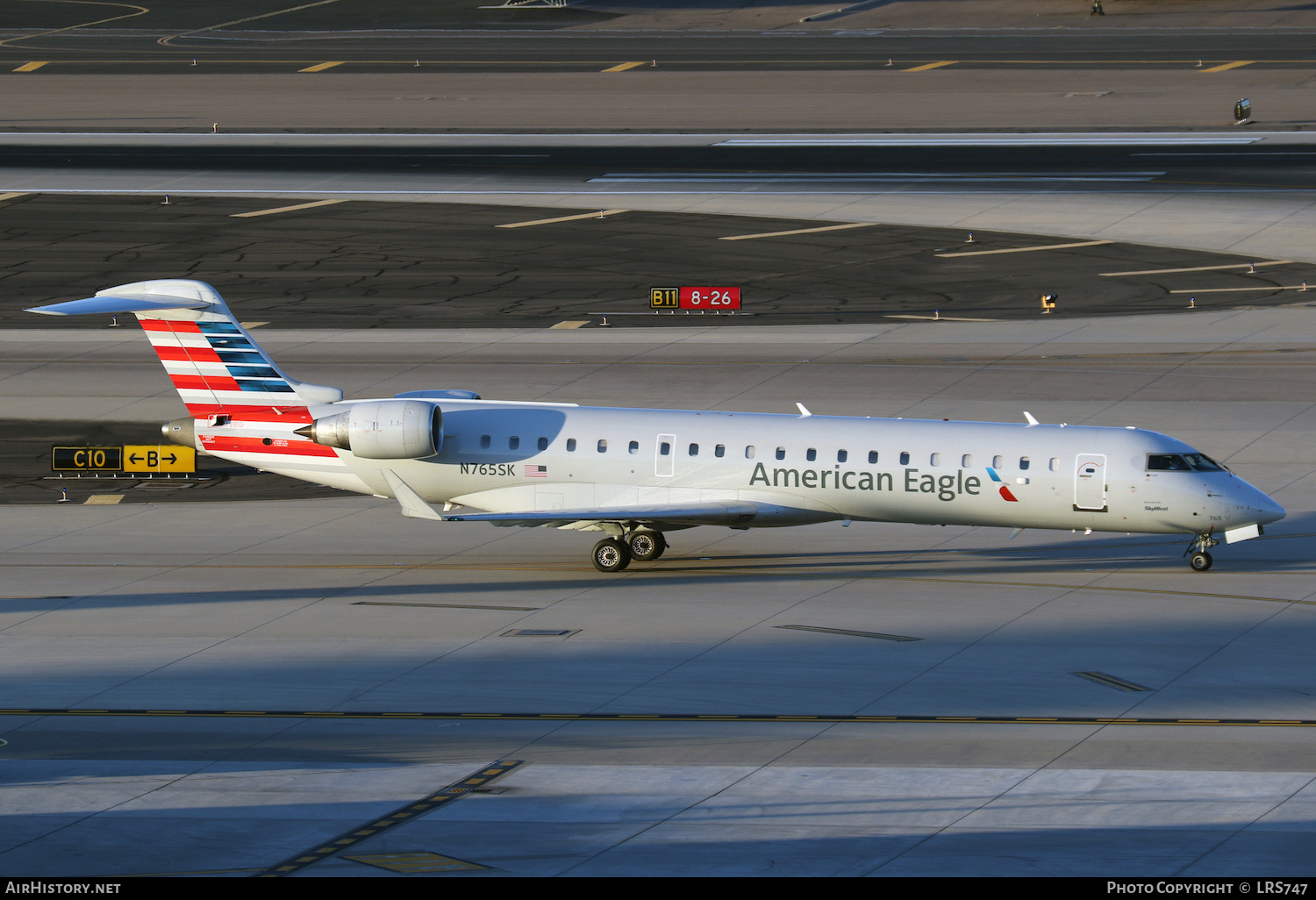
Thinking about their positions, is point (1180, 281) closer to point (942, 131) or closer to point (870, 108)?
point (942, 131)

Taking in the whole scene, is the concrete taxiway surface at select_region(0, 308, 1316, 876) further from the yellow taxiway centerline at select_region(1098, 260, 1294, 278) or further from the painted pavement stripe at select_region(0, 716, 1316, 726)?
the yellow taxiway centerline at select_region(1098, 260, 1294, 278)

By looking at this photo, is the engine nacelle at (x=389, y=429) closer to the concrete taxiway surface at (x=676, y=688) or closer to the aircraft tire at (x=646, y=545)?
the concrete taxiway surface at (x=676, y=688)

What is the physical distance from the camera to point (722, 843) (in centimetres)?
2156

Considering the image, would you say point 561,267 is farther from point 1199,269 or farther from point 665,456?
point 665,456

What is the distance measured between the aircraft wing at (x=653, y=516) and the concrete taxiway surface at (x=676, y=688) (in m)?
1.27

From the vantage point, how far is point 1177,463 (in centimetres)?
3366

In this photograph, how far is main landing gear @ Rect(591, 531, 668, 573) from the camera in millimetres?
35656

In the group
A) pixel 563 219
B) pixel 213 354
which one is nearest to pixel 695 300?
pixel 563 219

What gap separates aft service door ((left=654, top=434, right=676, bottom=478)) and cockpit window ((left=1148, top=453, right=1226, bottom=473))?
30.5ft

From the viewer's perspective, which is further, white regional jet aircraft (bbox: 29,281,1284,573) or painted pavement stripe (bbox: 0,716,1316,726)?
white regional jet aircraft (bbox: 29,281,1284,573)

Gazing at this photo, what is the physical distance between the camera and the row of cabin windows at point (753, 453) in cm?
3388

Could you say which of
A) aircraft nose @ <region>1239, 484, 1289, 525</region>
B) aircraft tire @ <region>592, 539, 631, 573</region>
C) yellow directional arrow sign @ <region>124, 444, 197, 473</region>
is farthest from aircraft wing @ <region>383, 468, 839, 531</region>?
yellow directional arrow sign @ <region>124, 444, 197, 473</region>

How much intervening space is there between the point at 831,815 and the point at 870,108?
76.5m

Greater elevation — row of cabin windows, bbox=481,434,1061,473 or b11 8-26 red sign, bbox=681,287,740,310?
b11 8-26 red sign, bbox=681,287,740,310
